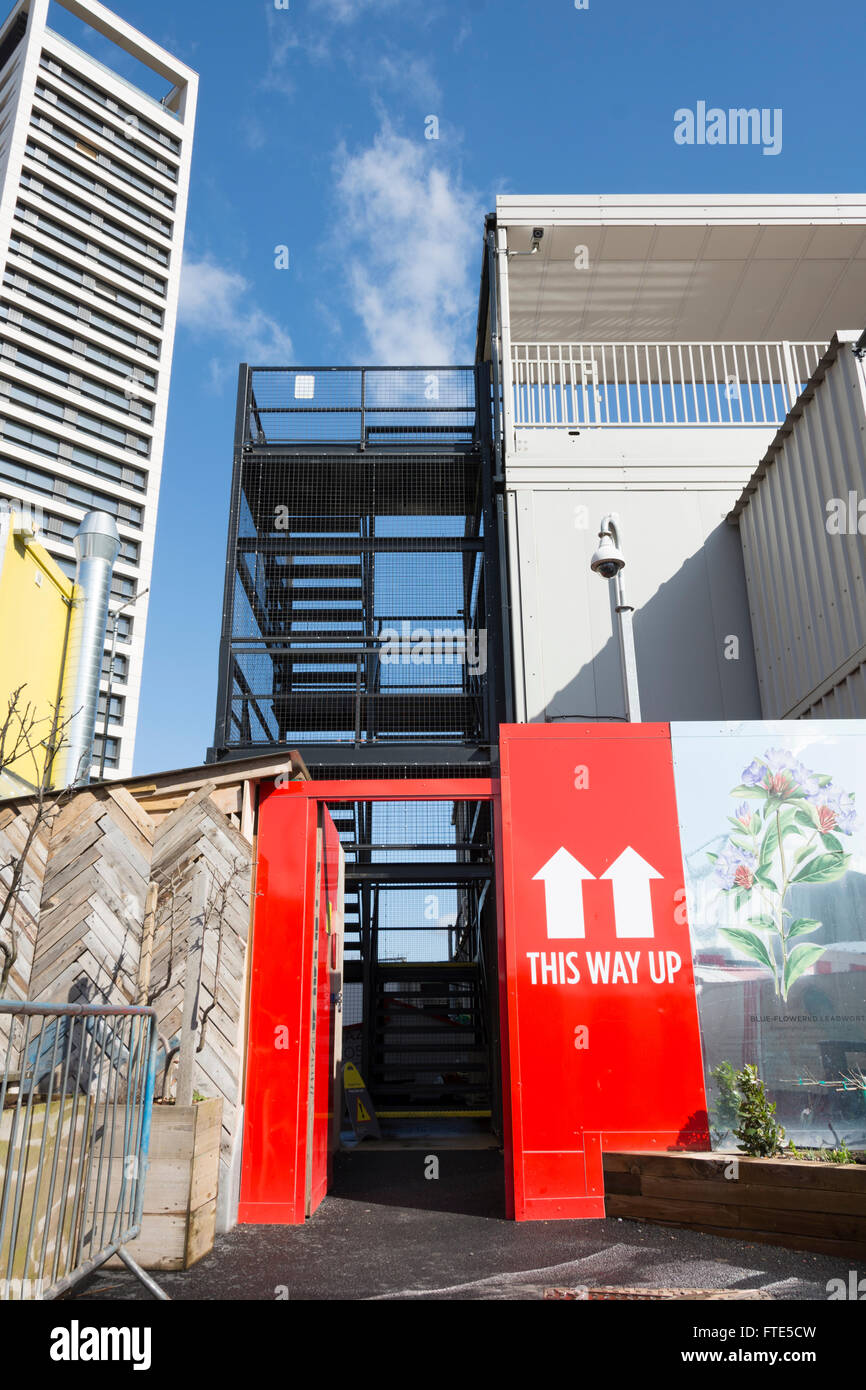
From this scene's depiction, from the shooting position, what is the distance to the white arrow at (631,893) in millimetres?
6164

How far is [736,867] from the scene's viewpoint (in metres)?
6.31

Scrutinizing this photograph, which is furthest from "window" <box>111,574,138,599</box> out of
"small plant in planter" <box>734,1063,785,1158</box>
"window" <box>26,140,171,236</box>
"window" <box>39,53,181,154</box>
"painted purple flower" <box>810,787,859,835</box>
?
"small plant in planter" <box>734,1063,785,1158</box>

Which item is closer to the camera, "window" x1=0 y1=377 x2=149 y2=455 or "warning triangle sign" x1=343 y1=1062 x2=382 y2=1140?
"warning triangle sign" x1=343 y1=1062 x2=382 y2=1140

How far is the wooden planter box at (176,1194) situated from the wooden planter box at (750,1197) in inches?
96.1

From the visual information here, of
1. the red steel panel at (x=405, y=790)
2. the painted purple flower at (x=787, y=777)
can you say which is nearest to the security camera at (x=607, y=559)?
the painted purple flower at (x=787, y=777)

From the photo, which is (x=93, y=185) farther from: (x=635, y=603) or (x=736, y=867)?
(x=736, y=867)

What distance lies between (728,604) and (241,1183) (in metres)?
8.48

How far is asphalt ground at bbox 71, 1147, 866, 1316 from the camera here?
425 cm

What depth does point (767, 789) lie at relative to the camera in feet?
21.3

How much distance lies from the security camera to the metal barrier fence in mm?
4908

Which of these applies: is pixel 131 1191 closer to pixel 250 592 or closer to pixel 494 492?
pixel 250 592

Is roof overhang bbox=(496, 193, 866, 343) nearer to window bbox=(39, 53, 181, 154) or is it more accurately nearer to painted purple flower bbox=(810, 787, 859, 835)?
painted purple flower bbox=(810, 787, 859, 835)

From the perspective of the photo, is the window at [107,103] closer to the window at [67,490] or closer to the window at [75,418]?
the window at [75,418]

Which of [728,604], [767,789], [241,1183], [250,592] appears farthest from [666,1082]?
[250,592]
